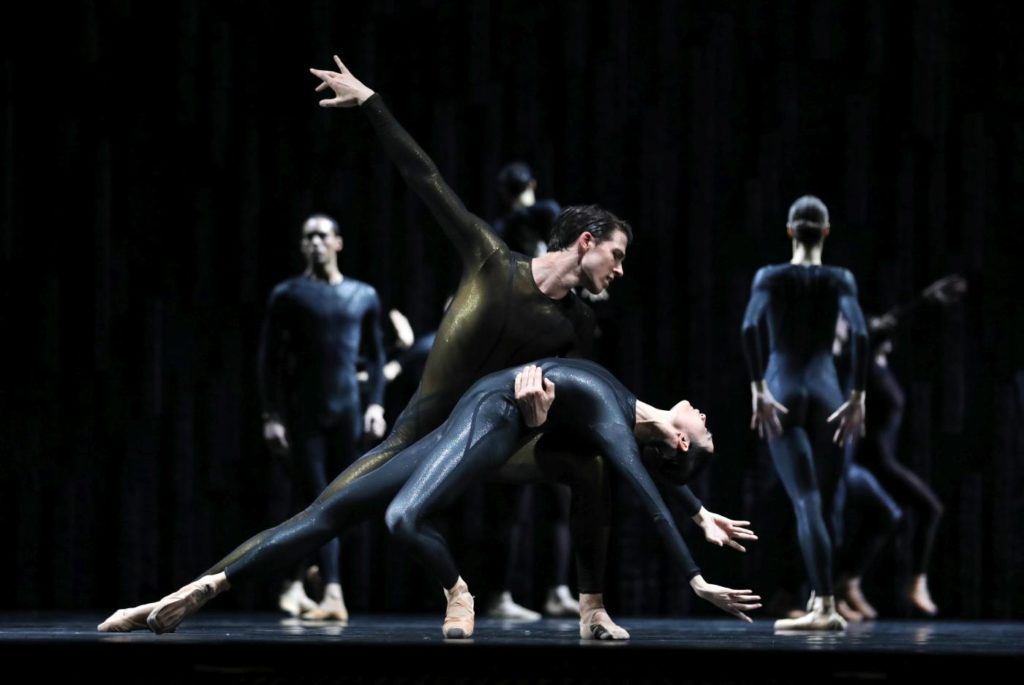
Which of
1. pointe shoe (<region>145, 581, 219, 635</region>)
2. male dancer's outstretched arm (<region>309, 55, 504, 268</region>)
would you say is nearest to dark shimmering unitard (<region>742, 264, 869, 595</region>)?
male dancer's outstretched arm (<region>309, 55, 504, 268</region>)

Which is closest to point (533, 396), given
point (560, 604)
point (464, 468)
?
point (464, 468)

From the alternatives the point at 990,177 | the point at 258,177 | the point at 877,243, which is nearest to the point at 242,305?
the point at 258,177

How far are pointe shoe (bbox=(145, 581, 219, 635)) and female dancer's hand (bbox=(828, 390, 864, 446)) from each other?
2128 millimetres

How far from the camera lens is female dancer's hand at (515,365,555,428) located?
3.92 meters

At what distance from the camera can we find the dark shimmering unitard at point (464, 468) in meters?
3.81

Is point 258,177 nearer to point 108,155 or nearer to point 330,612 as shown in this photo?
point 108,155

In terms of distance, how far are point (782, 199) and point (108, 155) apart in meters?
2.99

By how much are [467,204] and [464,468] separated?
139 inches

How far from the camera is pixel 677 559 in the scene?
3.69 metres

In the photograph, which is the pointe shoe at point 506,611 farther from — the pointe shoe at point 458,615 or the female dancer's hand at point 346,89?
the female dancer's hand at point 346,89

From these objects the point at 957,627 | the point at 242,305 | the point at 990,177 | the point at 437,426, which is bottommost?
the point at 957,627

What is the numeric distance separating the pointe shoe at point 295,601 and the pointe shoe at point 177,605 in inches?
89.2

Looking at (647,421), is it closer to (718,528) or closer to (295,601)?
(718,528)

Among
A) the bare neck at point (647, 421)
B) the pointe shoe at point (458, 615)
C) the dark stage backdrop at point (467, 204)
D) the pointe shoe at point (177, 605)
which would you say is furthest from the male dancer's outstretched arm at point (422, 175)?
the dark stage backdrop at point (467, 204)
